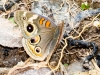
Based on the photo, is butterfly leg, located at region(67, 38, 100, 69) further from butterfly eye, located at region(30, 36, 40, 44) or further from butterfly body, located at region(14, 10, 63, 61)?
butterfly eye, located at region(30, 36, 40, 44)

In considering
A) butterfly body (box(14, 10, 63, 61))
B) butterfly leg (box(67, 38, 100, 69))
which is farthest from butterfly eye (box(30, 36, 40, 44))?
butterfly leg (box(67, 38, 100, 69))

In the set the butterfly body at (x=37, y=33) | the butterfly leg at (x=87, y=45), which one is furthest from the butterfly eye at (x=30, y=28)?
the butterfly leg at (x=87, y=45)

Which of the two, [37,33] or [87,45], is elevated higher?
[37,33]

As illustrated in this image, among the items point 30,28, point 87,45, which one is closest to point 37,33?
point 30,28

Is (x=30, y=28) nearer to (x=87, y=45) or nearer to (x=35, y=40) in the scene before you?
(x=35, y=40)

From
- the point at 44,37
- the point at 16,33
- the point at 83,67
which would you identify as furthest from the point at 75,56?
the point at 16,33

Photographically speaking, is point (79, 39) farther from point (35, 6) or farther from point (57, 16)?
point (35, 6)

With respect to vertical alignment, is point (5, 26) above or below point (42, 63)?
above

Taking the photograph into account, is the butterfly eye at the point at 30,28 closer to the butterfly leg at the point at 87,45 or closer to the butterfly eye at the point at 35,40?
the butterfly eye at the point at 35,40

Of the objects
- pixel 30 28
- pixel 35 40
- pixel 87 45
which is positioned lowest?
pixel 87 45
